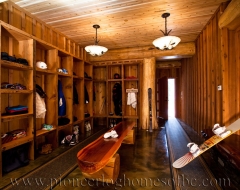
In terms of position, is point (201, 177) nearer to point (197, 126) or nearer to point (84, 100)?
point (197, 126)

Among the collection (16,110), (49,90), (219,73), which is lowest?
(16,110)

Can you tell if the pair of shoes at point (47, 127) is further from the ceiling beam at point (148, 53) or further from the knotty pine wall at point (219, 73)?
the knotty pine wall at point (219, 73)

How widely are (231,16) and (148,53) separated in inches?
99.0

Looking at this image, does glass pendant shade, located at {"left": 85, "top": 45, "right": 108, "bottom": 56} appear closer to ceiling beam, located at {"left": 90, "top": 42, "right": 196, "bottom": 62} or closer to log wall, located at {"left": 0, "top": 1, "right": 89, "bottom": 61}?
log wall, located at {"left": 0, "top": 1, "right": 89, "bottom": 61}

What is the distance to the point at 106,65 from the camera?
4637 millimetres

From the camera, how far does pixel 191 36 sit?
373cm

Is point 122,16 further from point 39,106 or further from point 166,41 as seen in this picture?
point 39,106

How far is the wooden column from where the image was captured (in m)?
4.40

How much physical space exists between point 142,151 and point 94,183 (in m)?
1.26

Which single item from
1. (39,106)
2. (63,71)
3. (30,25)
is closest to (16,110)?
(39,106)

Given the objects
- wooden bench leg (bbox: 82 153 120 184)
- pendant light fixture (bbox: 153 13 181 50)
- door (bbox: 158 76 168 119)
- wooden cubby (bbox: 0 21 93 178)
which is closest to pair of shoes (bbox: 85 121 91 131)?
wooden cubby (bbox: 0 21 93 178)

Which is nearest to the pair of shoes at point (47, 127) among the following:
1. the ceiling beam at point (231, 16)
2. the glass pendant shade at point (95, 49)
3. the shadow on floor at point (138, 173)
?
the shadow on floor at point (138, 173)

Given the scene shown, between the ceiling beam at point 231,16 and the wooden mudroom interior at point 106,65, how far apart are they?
0.04 ft

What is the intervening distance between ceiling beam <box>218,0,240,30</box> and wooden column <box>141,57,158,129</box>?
2190mm
